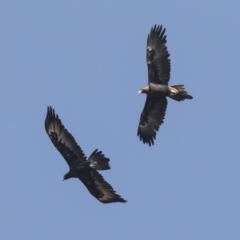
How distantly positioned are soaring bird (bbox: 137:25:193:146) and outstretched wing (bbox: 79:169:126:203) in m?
2.77

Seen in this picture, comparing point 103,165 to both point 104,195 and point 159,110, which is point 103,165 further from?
point 159,110

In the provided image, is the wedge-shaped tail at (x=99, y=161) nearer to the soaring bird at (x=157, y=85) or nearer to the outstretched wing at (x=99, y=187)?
the outstretched wing at (x=99, y=187)

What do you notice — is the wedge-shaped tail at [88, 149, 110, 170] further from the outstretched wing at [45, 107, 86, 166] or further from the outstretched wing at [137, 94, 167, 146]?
the outstretched wing at [137, 94, 167, 146]

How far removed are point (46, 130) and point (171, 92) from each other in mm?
4087

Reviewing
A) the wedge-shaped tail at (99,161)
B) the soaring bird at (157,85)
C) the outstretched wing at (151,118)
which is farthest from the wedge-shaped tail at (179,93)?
the wedge-shaped tail at (99,161)

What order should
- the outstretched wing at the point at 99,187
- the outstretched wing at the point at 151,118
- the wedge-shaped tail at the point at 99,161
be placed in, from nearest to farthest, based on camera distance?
the wedge-shaped tail at the point at 99,161, the outstretched wing at the point at 99,187, the outstretched wing at the point at 151,118

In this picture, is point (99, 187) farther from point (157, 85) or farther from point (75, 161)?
point (157, 85)

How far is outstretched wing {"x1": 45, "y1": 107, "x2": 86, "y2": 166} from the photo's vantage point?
27438mm

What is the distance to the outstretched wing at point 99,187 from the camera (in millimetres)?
27766

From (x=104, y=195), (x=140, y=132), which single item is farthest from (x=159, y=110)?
(x=104, y=195)

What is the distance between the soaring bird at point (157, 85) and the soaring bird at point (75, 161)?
2.82 m

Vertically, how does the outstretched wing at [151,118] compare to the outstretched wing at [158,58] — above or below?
below

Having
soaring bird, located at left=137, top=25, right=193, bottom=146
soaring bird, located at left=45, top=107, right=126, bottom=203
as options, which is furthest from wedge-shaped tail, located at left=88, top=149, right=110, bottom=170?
soaring bird, located at left=137, top=25, right=193, bottom=146

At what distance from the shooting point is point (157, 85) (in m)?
28.4
